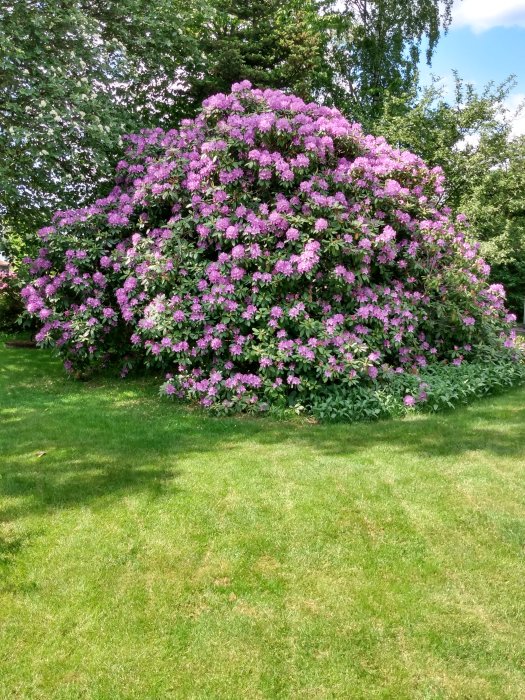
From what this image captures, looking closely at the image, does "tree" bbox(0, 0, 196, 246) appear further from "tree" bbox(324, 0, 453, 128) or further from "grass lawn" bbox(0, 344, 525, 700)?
"tree" bbox(324, 0, 453, 128)

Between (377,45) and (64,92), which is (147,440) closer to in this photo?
(64,92)

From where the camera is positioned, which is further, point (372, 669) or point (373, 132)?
point (373, 132)

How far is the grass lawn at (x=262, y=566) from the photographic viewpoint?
7.09 feet

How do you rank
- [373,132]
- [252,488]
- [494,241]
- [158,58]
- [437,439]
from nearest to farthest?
[252,488], [437,439], [158,58], [494,241], [373,132]

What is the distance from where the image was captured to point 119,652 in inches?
88.8

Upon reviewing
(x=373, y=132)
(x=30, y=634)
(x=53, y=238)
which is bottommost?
(x=30, y=634)

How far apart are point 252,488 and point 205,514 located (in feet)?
1.60

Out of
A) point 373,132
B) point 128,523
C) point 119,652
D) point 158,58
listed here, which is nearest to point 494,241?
point 373,132

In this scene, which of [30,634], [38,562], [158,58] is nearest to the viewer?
[30,634]

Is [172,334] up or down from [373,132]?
down

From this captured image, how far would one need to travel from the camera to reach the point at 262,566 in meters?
2.87

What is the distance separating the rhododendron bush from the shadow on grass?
1.90 feet

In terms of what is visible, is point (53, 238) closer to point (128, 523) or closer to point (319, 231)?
point (319, 231)

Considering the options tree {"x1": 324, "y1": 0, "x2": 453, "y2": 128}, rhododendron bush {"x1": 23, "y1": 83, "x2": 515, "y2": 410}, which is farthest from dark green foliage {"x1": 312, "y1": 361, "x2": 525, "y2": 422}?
tree {"x1": 324, "y1": 0, "x2": 453, "y2": 128}
